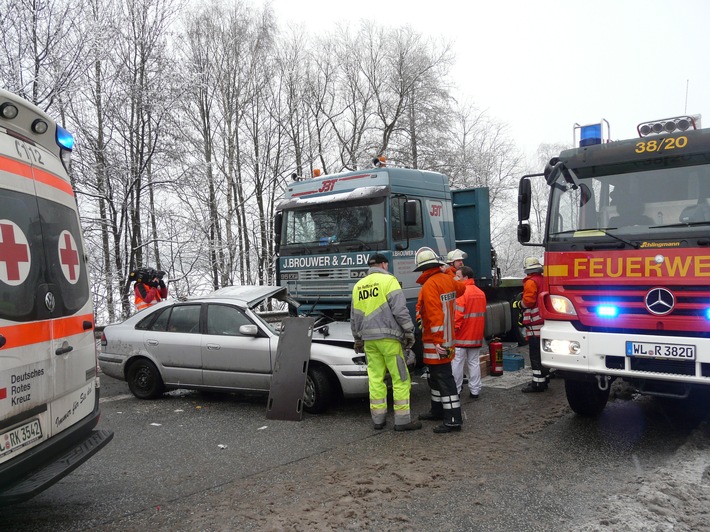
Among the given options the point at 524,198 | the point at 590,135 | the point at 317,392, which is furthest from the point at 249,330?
the point at 590,135

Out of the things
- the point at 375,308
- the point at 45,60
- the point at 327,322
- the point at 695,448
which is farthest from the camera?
the point at 45,60

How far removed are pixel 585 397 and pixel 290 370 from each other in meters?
3.34

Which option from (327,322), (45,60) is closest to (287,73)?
(45,60)

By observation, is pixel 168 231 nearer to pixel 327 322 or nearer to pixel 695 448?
pixel 327 322

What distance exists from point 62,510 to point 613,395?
21.1 feet

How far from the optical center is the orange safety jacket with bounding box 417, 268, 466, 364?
19.9ft

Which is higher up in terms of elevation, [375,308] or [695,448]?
[375,308]

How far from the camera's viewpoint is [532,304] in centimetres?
779

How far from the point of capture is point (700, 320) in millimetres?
4684

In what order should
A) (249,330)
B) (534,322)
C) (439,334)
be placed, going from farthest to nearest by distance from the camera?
(534,322) < (249,330) < (439,334)

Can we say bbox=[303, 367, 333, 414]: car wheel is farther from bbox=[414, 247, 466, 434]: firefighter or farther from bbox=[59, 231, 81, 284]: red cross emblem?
bbox=[59, 231, 81, 284]: red cross emblem

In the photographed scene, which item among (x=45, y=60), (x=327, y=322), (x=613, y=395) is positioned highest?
(x=45, y=60)

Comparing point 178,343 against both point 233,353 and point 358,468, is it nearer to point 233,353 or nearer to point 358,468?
point 233,353

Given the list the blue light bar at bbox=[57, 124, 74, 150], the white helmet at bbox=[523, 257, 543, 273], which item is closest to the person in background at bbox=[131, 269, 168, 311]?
the white helmet at bbox=[523, 257, 543, 273]
